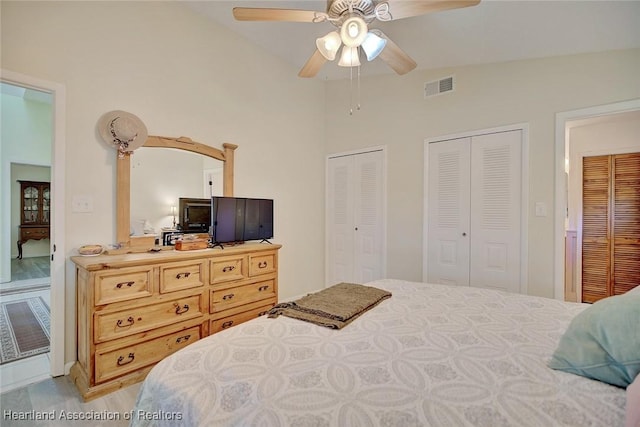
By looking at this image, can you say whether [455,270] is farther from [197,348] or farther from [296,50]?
[296,50]

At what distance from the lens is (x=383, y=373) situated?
915 millimetres

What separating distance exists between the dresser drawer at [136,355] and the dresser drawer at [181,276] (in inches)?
13.6

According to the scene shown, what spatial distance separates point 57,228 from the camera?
207 centimetres

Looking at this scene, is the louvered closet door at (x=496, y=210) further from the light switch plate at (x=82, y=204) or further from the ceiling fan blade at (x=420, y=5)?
the light switch plate at (x=82, y=204)

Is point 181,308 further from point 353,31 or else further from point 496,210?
point 496,210

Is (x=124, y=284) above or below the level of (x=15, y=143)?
below

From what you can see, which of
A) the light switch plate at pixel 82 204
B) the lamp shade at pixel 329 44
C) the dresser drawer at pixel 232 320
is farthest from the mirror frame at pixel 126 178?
the lamp shade at pixel 329 44

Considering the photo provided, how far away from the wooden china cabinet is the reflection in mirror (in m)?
5.84

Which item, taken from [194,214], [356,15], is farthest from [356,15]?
[194,214]

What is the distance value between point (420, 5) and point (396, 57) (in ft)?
1.57

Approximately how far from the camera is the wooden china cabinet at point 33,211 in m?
6.42

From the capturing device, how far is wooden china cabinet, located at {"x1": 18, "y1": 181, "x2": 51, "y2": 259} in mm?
6418

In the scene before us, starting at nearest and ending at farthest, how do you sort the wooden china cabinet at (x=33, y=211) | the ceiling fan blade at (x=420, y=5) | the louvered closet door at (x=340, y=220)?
the ceiling fan blade at (x=420, y=5) → the louvered closet door at (x=340, y=220) → the wooden china cabinet at (x=33, y=211)

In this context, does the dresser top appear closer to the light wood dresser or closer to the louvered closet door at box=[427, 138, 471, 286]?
the light wood dresser
